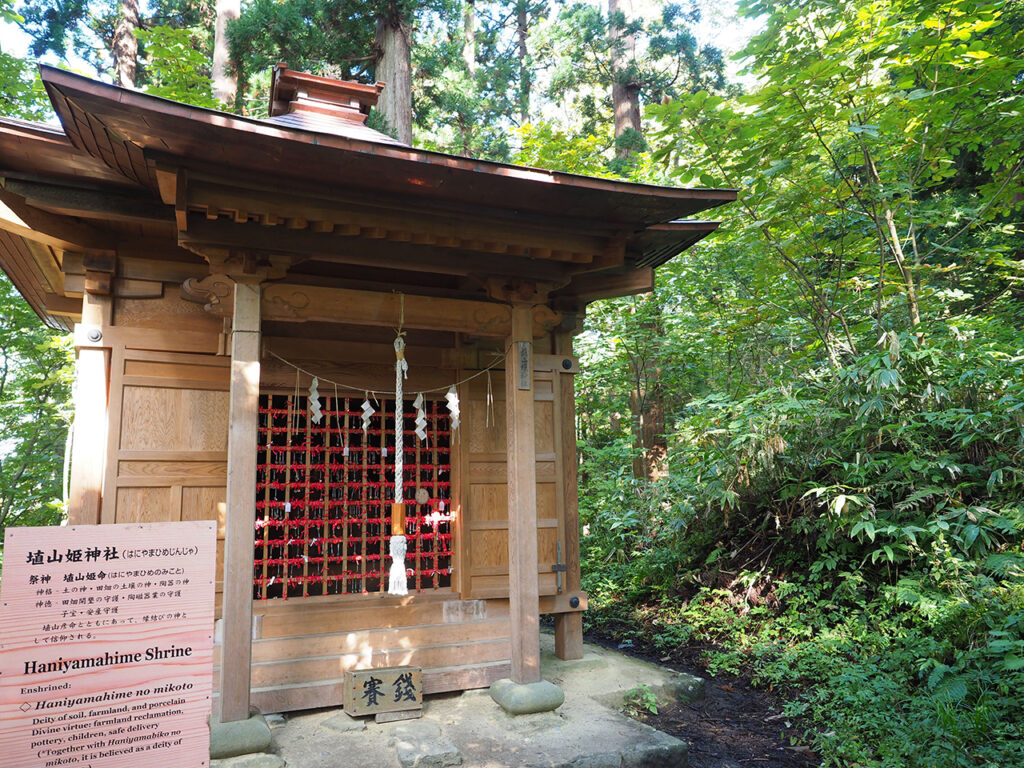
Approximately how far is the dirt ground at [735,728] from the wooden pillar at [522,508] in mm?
1058

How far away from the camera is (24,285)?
5.99m

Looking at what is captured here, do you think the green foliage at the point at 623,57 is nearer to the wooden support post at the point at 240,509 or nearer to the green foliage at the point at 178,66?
the green foliage at the point at 178,66

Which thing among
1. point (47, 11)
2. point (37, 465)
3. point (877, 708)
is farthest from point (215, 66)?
point (877, 708)

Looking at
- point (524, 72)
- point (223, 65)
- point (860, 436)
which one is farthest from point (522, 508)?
point (524, 72)

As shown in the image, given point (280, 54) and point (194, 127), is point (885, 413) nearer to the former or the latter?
point (194, 127)

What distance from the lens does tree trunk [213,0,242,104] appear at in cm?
1088

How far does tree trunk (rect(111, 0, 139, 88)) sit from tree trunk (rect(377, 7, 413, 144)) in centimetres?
578

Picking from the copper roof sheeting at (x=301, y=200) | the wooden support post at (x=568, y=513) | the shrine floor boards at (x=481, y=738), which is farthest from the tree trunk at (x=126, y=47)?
the shrine floor boards at (x=481, y=738)

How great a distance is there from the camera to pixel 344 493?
5406 mm

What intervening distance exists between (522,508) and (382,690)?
1605 mm

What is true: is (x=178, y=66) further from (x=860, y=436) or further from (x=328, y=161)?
(x=860, y=436)

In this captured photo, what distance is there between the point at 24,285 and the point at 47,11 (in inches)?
413

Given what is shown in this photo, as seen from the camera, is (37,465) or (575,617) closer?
(575,617)

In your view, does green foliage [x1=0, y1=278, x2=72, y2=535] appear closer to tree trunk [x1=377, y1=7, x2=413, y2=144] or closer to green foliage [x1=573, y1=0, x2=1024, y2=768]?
tree trunk [x1=377, y1=7, x2=413, y2=144]
